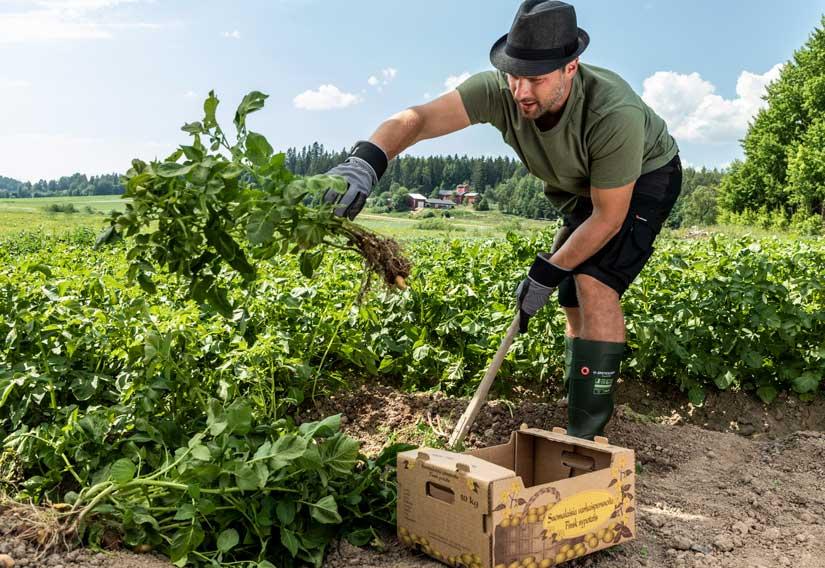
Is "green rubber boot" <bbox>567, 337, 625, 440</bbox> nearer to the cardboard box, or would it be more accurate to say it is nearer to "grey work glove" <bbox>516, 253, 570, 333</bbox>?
"grey work glove" <bbox>516, 253, 570, 333</bbox>

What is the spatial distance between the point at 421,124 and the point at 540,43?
1.89 ft

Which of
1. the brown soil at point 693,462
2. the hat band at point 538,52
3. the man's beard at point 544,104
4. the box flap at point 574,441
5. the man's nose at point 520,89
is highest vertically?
the hat band at point 538,52

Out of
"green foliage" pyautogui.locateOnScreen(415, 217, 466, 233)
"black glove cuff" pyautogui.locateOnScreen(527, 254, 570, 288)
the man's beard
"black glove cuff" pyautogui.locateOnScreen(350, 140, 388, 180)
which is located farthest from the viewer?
"green foliage" pyautogui.locateOnScreen(415, 217, 466, 233)

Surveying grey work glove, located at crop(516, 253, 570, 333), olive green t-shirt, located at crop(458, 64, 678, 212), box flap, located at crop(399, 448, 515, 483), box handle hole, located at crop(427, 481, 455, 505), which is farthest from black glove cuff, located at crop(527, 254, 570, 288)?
box handle hole, located at crop(427, 481, 455, 505)

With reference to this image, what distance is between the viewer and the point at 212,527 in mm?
2441

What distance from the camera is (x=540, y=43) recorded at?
304 cm

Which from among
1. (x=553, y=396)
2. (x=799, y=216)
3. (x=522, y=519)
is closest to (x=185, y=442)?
(x=522, y=519)

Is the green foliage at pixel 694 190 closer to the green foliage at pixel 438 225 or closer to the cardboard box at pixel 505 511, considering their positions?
the green foliage at pixel 438 225

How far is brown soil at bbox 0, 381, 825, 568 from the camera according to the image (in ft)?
8.57

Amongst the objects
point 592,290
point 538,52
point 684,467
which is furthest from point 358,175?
point 684,467

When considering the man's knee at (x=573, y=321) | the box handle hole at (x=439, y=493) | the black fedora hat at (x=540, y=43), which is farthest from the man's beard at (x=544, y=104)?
the box handle hole at (x=439, y=493)

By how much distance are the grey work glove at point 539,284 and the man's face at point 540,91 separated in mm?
623

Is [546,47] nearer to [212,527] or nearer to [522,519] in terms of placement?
[522,519]

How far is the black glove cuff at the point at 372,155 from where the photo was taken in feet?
9.83
